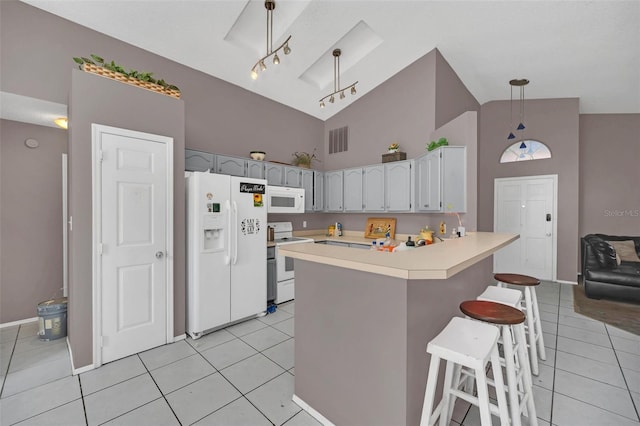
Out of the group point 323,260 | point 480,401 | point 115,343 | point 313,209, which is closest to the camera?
point 480,401

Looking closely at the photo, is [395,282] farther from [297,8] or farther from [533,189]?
[533,189]

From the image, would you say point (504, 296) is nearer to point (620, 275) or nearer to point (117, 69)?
Answer: point (620, 275)

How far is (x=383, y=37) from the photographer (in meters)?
3.68

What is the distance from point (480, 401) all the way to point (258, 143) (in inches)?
172

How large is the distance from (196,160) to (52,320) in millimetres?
2289

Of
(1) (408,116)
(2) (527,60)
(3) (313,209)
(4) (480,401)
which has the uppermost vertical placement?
(2) (527,60)

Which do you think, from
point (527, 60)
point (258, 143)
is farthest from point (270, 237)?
point (527, 60)

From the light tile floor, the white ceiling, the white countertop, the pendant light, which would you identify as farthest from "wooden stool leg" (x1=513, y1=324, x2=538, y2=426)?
the pendant light

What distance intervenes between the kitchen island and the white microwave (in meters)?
2.31

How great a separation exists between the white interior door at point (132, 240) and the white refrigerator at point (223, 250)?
0.83 ft

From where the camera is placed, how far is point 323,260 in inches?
59.1

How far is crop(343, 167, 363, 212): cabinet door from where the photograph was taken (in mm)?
4855

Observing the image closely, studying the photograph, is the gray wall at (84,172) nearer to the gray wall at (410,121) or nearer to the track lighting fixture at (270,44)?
the track lighting fixture at (270,44)

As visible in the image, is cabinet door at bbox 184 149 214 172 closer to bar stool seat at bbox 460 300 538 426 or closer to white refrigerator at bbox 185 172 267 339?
white refrigerator at bbox 185 172 267 339
